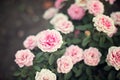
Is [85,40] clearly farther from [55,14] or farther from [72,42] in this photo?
[55,14]

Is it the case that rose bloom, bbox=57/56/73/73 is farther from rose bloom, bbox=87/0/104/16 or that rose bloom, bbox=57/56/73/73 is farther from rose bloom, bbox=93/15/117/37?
rose bloom, bbox=87/0/104/16

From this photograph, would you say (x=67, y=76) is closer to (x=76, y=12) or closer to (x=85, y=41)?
(x=85, y=41)

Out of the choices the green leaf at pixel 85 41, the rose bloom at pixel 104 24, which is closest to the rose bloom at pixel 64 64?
the green leaf at pixel 85 41

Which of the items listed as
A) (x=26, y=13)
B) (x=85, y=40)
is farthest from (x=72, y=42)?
(x=26, y=13)

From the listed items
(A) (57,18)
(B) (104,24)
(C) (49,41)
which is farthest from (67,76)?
(A) (57,18)

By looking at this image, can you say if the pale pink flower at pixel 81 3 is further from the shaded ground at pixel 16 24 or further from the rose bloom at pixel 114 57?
the shaded ground at pixel 16 24
